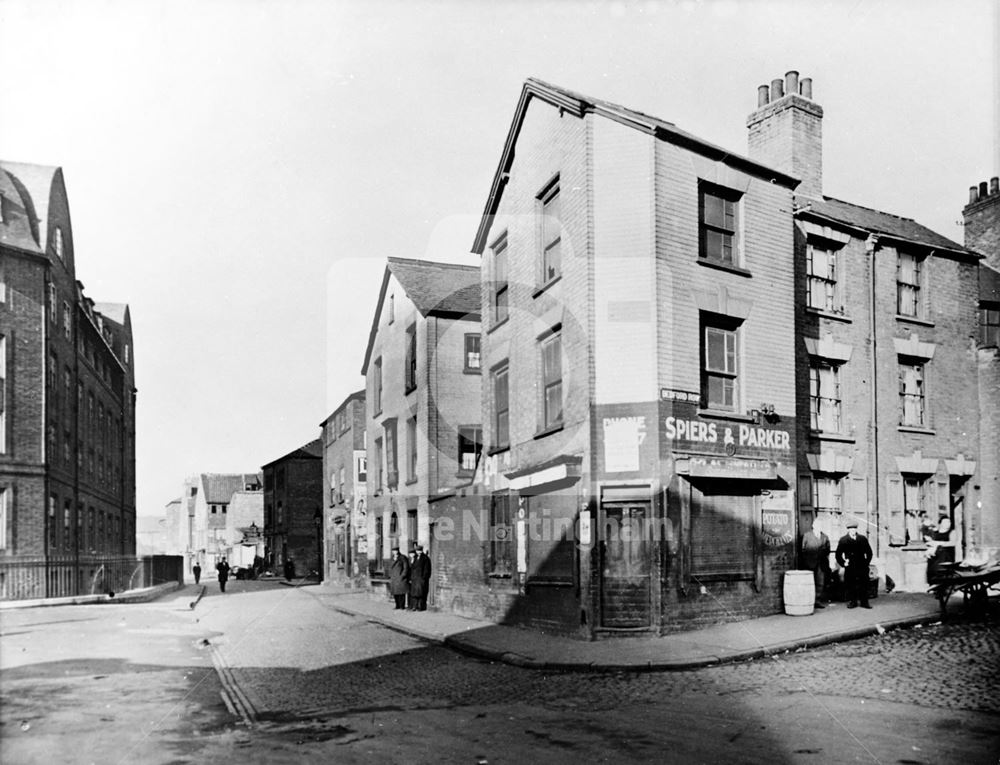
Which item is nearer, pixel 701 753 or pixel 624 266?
pixel 701 753

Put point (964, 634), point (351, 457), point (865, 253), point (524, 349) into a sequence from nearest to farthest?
point (964, 634)
point (524, 349)
point (865, 253)
point (351, 457)

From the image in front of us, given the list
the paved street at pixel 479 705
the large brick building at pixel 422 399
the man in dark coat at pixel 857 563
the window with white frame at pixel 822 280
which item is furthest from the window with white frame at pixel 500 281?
→ the man in dark coat at pixel 857 563

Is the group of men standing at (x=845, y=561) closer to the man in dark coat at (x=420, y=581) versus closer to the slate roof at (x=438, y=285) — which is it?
the man in dark coat at (x=420, y=581)

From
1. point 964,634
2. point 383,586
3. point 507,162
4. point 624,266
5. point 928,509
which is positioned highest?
point 507,162

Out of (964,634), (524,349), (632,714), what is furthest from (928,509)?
(632,714)

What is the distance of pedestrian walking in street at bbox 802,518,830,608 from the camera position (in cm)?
1748

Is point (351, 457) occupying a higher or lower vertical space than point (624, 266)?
lower

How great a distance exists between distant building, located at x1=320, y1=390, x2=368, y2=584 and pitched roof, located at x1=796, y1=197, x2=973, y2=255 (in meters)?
20.8

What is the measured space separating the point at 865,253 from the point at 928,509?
630cm

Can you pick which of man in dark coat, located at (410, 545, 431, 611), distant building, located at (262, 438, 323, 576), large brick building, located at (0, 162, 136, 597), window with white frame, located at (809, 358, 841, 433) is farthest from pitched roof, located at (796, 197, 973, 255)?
distant building, located at (262, 438, 323, 576)

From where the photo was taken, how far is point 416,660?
1438 cm

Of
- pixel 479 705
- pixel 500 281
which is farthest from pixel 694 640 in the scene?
pixel 500 281

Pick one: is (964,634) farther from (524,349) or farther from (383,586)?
(383,586)

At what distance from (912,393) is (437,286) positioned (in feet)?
49.0
